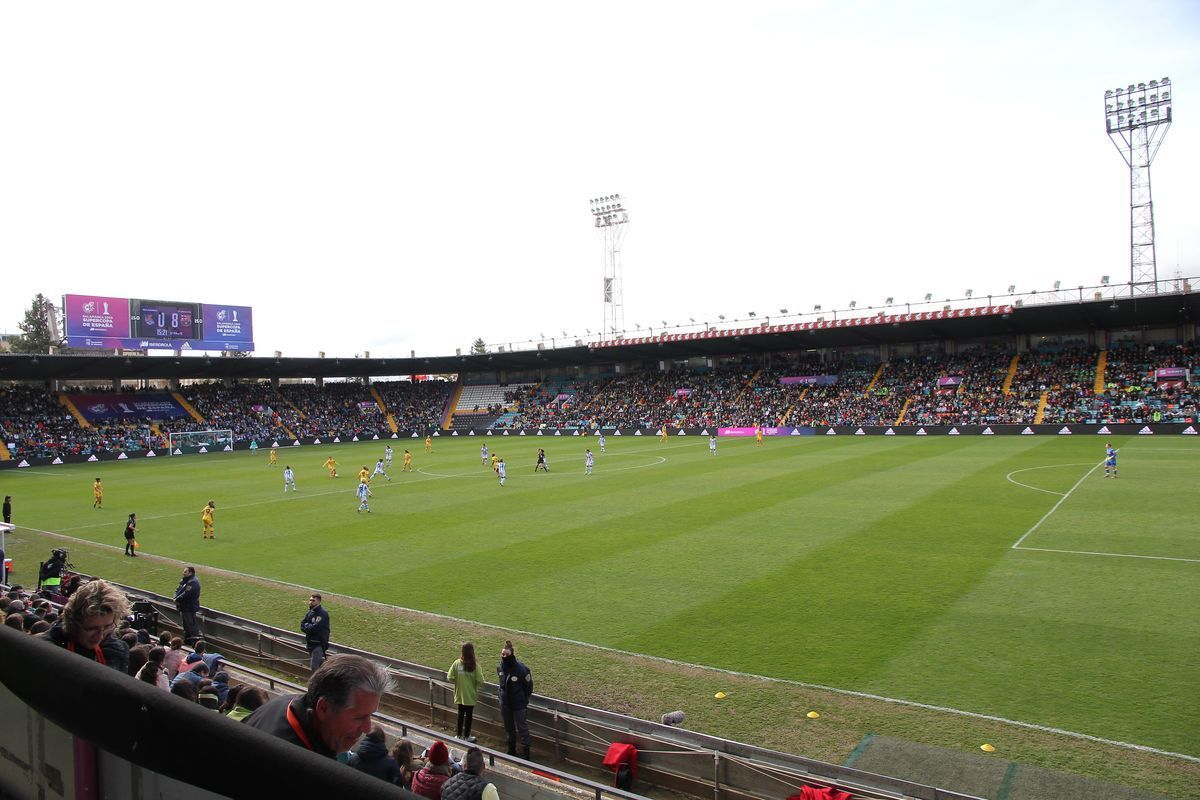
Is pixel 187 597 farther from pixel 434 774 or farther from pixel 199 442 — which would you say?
pixel 199 442

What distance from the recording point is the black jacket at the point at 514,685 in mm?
9820

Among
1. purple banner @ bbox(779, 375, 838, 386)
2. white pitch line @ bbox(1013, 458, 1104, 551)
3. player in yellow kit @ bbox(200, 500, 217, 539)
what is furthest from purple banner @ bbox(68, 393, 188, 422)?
white pitch line @ bbox(1013, 458, 1104, 551)

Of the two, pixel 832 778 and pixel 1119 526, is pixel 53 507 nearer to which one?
pixel 832 778

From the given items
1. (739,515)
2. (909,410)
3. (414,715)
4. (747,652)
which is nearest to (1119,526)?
(739,515)

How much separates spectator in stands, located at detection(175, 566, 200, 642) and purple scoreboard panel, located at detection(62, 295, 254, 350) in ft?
192

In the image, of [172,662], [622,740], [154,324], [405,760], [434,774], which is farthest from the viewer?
[154,324]

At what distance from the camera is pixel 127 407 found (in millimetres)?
68000

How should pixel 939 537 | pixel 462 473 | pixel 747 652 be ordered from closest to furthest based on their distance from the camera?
pixel 747 652 → pixel 939 537 → pixel 462 473

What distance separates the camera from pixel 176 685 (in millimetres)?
5457

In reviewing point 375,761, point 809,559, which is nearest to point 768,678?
point 809,559

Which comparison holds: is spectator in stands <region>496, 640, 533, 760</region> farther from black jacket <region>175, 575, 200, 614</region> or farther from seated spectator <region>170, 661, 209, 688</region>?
black jacket <region>175, 575, 200, 614</region>

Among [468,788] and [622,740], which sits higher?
[468,788]

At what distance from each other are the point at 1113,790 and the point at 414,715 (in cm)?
883

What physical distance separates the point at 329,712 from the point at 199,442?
71.2 m
